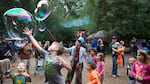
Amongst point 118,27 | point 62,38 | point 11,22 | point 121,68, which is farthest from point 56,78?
point 62,38

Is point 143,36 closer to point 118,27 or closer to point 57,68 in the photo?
point 118,27

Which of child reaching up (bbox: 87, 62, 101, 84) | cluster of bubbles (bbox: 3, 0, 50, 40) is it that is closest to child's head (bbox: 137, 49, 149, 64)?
child reaching up (bbox: 87, 62, 101, 84)

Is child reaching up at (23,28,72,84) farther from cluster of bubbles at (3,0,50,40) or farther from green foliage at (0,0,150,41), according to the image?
green foliage at (0,0,150,41)

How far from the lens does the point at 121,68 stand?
17172 millimetres

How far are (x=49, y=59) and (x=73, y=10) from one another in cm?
6168

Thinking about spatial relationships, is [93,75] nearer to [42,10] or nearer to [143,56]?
[143,56]

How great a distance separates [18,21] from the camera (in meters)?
9.12

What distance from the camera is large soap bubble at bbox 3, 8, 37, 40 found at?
29.1 feet

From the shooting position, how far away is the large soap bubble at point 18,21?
8.87 metres

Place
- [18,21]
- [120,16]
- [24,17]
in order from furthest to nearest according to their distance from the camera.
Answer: [120,16] < [18,21] < [24,17]

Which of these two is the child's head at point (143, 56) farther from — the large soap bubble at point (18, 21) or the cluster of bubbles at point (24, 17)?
the large soap bubble at point (18, 21)

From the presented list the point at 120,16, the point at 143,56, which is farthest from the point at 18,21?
the point at 120,16

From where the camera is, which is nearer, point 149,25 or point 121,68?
point 121,68

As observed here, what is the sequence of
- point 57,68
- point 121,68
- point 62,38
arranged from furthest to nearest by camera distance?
1. point 62,38
2. point 121,68
3. point 57,68
